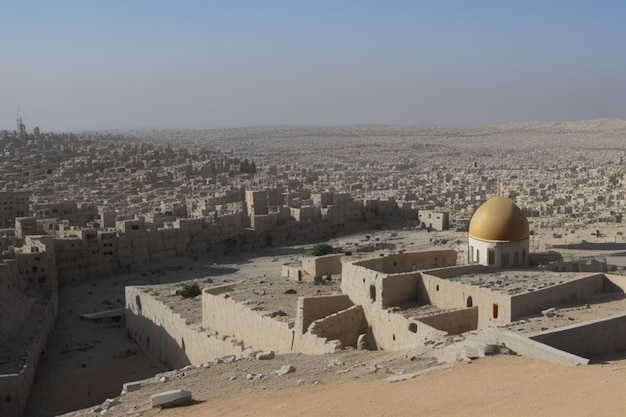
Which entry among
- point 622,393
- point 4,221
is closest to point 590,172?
point 4,221

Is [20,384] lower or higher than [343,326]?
lower

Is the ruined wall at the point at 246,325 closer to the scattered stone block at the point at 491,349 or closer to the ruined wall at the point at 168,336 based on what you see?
the ruined wall at the point at 168,336

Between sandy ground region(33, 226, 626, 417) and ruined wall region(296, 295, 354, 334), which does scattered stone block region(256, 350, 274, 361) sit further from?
ruined wall region(296, 295, 354, 334)

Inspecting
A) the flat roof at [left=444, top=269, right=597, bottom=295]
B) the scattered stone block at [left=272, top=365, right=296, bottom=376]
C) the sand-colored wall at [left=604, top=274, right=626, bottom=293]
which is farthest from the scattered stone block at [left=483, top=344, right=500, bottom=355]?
the sand-colored wall at [left=604, top=274, right=626, bottom=293]

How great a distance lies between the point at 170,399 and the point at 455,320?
22.9 ft

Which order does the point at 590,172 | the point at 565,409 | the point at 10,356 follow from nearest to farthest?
the point at 565,409
the point at 10,356
the point at 590,172

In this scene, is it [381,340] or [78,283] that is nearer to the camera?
[381,340]

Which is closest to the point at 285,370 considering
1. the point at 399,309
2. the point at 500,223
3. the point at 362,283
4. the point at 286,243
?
the point at 399,309

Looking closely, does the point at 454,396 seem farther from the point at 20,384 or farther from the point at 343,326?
the point at 20,384

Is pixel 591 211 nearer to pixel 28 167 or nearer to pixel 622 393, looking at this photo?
pixel 622 393

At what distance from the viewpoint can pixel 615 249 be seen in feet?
97.8

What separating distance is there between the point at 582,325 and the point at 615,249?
18.9 metres

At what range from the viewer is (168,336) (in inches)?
843

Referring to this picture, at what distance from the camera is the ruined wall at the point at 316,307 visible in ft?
56.2
